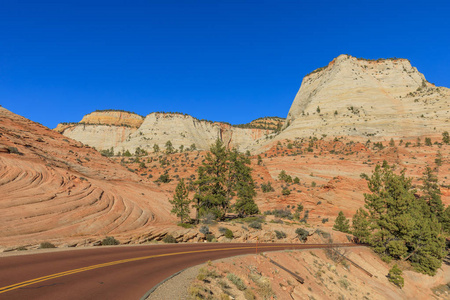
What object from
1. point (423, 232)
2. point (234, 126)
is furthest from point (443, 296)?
point (234, 126)

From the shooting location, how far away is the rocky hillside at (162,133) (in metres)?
113

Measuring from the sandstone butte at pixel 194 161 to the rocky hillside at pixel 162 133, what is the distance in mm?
714

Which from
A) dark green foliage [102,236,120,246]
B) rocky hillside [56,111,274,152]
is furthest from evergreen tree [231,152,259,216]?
rocky hillside [56,111,274,152]

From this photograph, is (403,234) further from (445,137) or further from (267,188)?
(445,137)

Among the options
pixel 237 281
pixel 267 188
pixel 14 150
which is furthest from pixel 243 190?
pixel 14 150

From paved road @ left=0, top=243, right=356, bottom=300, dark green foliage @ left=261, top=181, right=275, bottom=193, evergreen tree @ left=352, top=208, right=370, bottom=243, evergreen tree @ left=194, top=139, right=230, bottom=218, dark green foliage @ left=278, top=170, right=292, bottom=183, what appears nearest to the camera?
paved road @ left=0, top=243, right=356, bottom=300

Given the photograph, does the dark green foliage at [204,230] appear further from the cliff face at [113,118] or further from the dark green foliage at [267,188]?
the cliff face at [113,118]

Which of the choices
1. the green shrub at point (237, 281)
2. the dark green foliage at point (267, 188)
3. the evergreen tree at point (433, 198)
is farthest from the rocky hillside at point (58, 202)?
the evergreen tree at point (433, 198)

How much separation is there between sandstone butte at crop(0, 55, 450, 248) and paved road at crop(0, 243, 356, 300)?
15.7ft

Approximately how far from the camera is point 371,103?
88.2 meters

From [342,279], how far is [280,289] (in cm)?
947

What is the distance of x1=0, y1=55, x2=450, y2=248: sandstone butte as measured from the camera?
18.5 m

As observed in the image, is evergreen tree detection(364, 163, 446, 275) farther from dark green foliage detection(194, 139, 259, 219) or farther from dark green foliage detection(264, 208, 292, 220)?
dark green foliage detection(194, 139, 259, 219)

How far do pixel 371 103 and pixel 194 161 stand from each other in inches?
2866
